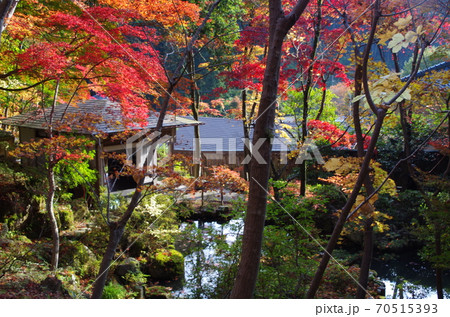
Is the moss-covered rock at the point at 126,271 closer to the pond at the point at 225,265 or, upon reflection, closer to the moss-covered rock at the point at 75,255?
the moss-covered rock at the point at 75,255

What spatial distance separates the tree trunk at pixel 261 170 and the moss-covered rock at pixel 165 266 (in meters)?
3.72

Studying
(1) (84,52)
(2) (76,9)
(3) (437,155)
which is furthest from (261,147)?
(3) (437,155)

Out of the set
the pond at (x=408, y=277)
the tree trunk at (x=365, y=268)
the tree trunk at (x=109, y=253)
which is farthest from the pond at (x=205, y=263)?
the pond at (x=408, y=277)

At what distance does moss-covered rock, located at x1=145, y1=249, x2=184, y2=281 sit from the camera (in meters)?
5.98

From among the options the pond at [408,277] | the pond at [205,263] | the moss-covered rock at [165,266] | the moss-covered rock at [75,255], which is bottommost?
the pond at [408,277]

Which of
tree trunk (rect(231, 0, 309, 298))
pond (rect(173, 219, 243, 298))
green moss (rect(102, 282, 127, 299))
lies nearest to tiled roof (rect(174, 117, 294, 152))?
green moss (rect(102, 282, 127, 299))

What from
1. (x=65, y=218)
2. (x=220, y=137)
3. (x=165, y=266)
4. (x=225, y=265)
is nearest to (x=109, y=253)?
(x=225, y=265)

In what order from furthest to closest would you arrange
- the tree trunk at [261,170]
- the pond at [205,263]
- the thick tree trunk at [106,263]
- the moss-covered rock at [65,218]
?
the moss-covered rock at [65,218], the pond at [205,263], the thick tree trunk at [106,263], the tree trunk at [261,170]

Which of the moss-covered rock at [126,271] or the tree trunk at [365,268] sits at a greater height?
the tree trunk at [365,268]

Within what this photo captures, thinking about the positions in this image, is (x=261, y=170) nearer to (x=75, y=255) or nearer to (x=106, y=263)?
(x=106, y=263)

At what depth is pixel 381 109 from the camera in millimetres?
2037

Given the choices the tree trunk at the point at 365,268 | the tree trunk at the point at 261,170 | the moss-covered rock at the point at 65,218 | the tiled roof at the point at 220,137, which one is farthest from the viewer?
the tiled roof at the point at 220,137

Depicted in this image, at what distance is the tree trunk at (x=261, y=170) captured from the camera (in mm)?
2428

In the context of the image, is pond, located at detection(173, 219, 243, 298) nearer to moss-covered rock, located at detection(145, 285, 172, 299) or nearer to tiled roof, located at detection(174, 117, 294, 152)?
moss-covered rock, located at detection(145, 285, 172, 299)
